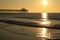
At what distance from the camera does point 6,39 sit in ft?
24.3

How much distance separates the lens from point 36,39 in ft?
24.3

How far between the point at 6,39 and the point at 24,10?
53193 mm

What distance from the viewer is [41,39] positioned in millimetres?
7418

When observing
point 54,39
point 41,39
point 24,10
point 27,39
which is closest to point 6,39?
point 27,39

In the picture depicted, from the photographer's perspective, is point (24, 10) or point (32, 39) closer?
point (32, 39)

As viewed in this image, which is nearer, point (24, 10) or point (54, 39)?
point (54, 39)

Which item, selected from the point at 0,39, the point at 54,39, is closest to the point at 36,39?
the point at 54,39

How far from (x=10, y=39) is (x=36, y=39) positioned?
3.05 feet

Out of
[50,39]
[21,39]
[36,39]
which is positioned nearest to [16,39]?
[21,39]

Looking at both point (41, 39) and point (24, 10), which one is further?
point (24, 10)

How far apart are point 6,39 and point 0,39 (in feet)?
0.70

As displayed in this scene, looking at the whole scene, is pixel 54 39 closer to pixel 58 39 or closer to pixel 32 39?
pixel 58 39

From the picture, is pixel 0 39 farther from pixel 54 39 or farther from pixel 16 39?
pixel 54 39

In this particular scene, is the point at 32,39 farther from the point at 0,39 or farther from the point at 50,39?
the point at 0,39
